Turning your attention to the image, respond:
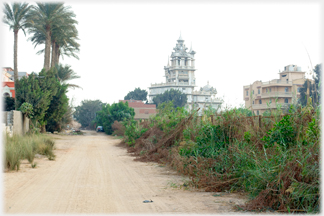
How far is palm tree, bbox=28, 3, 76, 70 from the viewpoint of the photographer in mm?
33447

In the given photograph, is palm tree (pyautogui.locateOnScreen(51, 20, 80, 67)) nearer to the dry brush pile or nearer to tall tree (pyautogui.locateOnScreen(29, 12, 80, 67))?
tall tree (pyautogui.locateOnScreen(29, 12, 80, 67))

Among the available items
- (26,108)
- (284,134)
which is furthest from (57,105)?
(284,134)

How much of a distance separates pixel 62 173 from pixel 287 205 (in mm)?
7573

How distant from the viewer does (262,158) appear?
8.01 m

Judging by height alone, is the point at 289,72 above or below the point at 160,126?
above

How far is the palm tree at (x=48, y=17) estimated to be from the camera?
33.4m

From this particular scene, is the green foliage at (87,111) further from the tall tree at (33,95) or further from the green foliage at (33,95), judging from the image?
the tall tree at (33,95)

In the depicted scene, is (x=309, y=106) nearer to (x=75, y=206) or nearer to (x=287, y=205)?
(x=287, y=205)

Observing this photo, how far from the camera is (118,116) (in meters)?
56.8

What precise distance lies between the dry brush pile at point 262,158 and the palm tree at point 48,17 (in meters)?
25.7

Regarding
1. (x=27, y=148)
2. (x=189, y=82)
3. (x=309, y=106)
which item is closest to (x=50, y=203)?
(x=309, y=106)

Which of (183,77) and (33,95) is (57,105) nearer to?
(33,95)

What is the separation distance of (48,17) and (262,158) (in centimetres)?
3154

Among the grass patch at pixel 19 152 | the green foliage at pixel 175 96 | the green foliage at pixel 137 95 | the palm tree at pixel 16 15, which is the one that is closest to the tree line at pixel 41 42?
the palm tree at pixel 16 15
